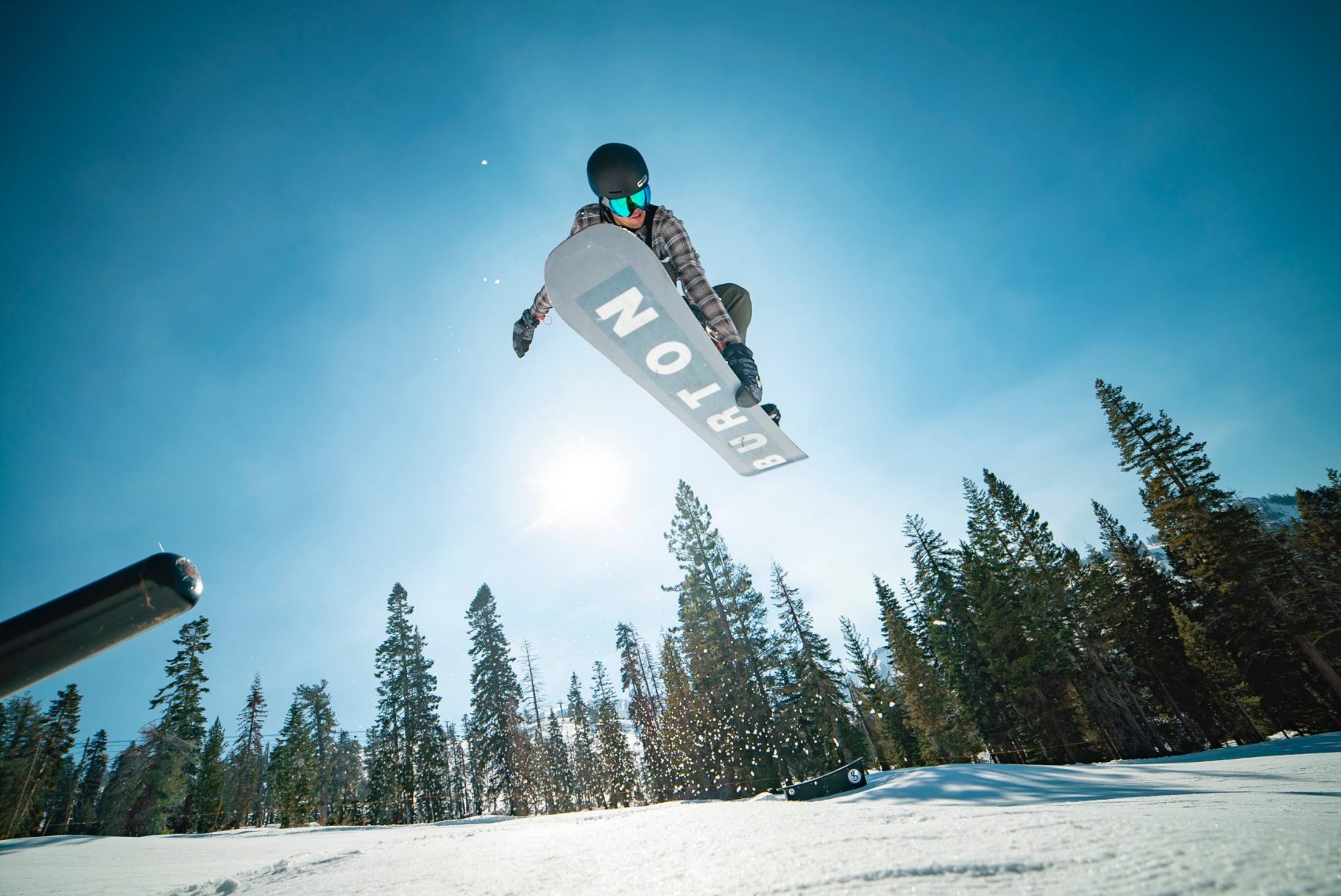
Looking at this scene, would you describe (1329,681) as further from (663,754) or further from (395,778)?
(395,778)

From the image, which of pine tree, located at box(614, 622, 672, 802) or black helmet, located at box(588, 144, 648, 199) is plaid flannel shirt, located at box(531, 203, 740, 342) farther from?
pine tree, located at box(614, 622, 672, 802)

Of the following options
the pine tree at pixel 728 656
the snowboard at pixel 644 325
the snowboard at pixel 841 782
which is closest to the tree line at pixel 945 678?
the pine tree at pixel 728 656

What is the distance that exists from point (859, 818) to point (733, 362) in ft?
10.5

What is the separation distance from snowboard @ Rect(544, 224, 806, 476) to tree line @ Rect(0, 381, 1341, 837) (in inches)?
848

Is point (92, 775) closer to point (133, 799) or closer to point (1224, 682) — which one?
point (133, 799)

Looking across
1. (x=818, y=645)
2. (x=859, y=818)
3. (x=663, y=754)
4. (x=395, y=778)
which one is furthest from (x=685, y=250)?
(x=395, y=778)

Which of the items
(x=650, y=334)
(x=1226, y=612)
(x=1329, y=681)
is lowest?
(x=1329, y=681)

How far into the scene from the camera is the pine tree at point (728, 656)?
72.1 feet

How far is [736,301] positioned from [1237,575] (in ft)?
105

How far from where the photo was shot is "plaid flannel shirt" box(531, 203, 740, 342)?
412cm

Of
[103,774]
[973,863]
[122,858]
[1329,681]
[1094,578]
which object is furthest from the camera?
[103,774]

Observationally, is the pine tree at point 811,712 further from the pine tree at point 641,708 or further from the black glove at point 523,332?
the black glove at point 523,332

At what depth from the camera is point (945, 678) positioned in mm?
32844

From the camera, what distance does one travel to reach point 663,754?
2519cm
